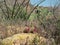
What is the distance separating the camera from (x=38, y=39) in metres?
8.38

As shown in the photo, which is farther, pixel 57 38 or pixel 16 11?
pixel 16 11

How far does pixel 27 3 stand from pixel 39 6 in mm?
1267

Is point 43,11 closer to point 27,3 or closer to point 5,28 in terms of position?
point 27,3

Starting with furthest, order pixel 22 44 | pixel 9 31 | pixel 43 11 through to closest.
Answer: pixel 43 11, pixel 9 31, pixel 22 44

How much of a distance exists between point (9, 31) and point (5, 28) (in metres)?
0.33

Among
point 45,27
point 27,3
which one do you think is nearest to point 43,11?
point 27,3

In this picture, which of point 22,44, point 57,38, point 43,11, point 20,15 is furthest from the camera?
point 43,11

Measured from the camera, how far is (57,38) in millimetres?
10578

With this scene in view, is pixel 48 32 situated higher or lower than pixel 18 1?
lower

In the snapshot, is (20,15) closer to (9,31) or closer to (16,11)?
(16,11)

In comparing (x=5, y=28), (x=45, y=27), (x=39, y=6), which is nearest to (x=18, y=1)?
(x=39, y=6)

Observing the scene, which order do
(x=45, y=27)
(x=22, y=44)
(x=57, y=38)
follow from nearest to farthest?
(x=22, y=44) → (x=57, y=38) → (x=45, y=27)

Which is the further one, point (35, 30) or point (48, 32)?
point (48, 32)

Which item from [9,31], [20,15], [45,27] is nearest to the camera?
[9,31]
